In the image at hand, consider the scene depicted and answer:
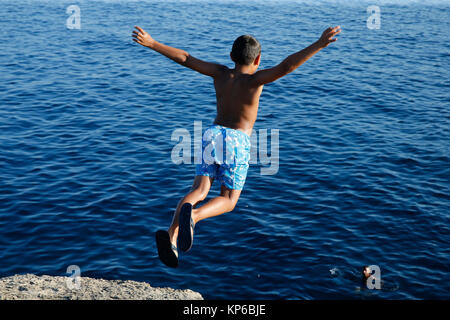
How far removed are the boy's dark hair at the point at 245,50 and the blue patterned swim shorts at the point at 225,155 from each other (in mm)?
1055

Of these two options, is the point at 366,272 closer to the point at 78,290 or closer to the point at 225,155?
the point at 78,290

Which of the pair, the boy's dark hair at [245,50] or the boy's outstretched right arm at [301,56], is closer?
the boy's outstretched right arm at [301,56]

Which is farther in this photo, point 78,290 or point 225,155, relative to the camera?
point 78,290

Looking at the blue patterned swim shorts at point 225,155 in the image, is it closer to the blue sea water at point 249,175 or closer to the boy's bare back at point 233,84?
the boy's bare back at point 233,84

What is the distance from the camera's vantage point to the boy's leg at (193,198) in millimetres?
7910

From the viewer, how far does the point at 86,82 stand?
33625 millimetres

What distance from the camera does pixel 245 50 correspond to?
7863 millimetres

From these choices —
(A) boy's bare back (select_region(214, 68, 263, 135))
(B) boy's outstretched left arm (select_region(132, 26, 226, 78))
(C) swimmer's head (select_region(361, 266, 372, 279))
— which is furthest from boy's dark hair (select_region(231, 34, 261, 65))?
(C) swimmer's head (select_region(361, 266, 372, 279))

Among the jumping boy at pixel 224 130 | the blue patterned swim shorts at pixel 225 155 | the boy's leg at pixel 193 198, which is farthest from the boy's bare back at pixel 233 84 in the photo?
the boy's leg at pixel 193 198

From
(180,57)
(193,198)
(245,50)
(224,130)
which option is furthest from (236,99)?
(193,198)

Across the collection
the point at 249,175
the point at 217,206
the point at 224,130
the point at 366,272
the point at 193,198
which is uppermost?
the point at 224,130

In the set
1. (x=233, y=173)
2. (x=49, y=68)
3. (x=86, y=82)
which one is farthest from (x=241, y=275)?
(x=49, y=68)

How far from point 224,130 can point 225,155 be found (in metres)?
0.39

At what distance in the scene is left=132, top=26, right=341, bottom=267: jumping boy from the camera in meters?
7.84
